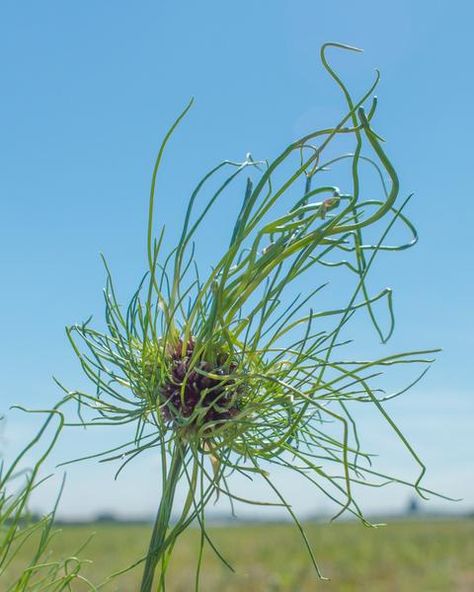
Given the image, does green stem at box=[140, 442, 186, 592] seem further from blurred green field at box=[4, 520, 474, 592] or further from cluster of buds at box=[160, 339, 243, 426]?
blurred green field at box=[4, 520, 474, 592]

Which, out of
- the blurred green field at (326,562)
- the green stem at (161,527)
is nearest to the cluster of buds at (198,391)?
the green stem at (161,527)

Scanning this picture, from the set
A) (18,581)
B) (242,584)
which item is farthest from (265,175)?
(242,584)

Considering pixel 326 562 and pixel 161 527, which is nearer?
pixel 161 527

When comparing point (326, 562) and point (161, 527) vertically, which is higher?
point (326, 562)

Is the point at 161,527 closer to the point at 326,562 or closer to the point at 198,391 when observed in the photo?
the point at 198,391

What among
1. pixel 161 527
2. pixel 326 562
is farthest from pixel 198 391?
pixel 326 562
